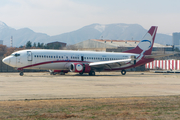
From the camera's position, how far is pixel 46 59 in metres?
41.3

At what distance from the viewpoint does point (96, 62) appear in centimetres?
4666

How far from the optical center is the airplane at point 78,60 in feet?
132

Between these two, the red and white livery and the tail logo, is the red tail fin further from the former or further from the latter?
the red and white livery

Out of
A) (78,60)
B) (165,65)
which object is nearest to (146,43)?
(78,60)

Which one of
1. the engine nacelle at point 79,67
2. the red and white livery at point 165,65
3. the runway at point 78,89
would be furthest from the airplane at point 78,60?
the red and white livery at point 165,65

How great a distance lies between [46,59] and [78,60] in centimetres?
601

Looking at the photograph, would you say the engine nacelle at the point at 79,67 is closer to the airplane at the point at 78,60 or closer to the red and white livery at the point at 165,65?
the airplane at the point at 78,60

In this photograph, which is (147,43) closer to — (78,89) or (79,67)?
(79,67)

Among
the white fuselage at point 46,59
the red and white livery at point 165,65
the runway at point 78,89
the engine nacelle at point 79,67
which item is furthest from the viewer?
the red and white livery at point 165,65

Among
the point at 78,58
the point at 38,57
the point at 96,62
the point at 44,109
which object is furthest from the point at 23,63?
the point at 44,109

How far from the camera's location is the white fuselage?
4000 centimetres

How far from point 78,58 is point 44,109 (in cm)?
3220

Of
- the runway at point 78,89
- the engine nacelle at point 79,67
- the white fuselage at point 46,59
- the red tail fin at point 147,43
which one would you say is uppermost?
the red tail fin at point 147,43

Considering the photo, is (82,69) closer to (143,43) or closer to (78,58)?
(78,58)
